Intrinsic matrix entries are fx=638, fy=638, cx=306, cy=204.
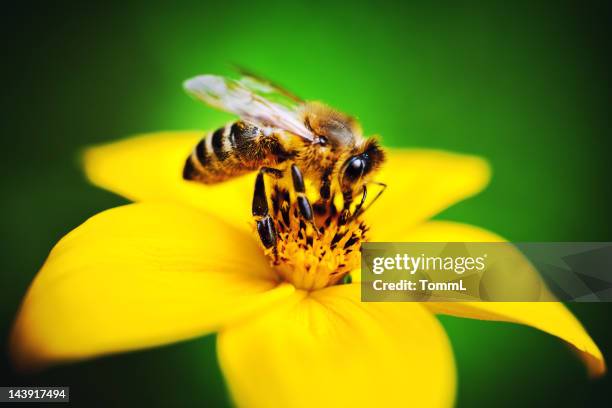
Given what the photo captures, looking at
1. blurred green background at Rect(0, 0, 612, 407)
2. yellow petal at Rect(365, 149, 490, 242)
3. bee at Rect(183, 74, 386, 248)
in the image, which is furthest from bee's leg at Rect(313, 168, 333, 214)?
blurred green background at Rect(0, 0, 612, 407)

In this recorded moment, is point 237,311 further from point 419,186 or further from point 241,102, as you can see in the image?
point 419,186

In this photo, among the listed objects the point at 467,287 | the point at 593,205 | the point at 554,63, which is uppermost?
the point at 554,63

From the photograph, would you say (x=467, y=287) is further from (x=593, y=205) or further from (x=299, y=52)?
(x=299, y=52)

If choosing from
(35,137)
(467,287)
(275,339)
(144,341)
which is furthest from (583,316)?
(35,137)

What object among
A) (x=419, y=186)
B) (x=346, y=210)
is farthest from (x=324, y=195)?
(x=419, y=186)

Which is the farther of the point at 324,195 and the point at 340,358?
the point at 324,195

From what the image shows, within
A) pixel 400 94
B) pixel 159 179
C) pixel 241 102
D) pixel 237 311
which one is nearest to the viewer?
pixel 237 311

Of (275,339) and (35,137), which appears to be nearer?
(275,339)
